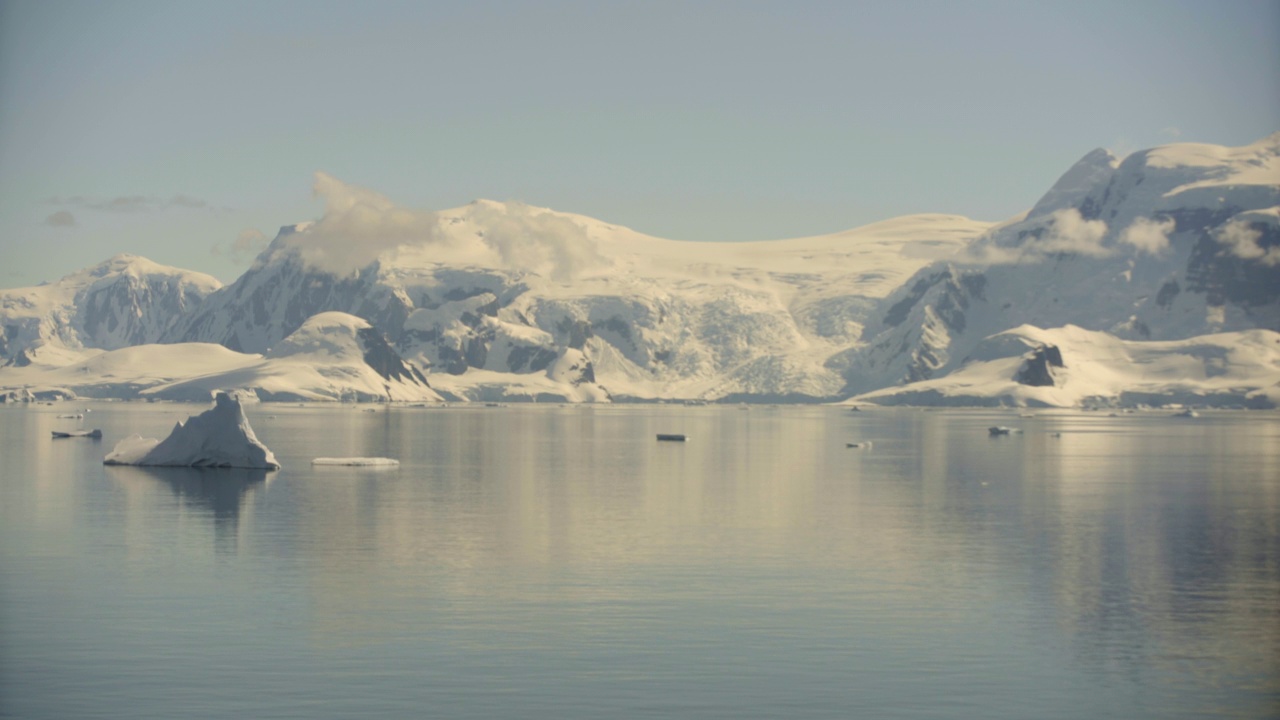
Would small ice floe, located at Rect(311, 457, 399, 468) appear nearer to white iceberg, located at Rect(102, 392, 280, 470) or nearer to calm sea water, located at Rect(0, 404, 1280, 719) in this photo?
white iceberg, located at Rect(102, 392, 280, 470)

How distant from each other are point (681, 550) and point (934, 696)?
84.7 ft

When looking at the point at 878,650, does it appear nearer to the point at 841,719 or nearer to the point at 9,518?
the point at 841,719

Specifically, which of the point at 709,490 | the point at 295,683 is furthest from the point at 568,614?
the point at 709,490

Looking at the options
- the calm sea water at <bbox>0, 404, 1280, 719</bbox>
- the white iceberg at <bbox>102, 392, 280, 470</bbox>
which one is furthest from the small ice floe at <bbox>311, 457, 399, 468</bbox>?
the calm sea water at <bbox>0, 404, 1280, 719</bbox>

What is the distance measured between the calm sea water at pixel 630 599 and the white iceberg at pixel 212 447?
7710 millimetres

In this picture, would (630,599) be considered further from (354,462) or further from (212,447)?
(354,462)

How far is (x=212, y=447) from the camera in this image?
103m

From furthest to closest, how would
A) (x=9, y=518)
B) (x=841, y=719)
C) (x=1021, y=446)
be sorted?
(x=1021, y=446), (x=9, y=518), (x=841, y=719)

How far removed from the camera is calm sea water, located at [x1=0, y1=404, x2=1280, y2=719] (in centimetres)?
3338

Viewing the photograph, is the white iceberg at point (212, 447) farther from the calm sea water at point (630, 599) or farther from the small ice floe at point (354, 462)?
the calm sea water at point (630, 599)

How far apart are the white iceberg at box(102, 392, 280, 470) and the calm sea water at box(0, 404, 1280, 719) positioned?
7.71 metres

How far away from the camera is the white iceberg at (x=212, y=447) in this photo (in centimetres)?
10206

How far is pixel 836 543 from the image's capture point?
61844 millimetres

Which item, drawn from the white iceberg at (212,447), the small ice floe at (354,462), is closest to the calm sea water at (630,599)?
the white iceberg at (212,447)
